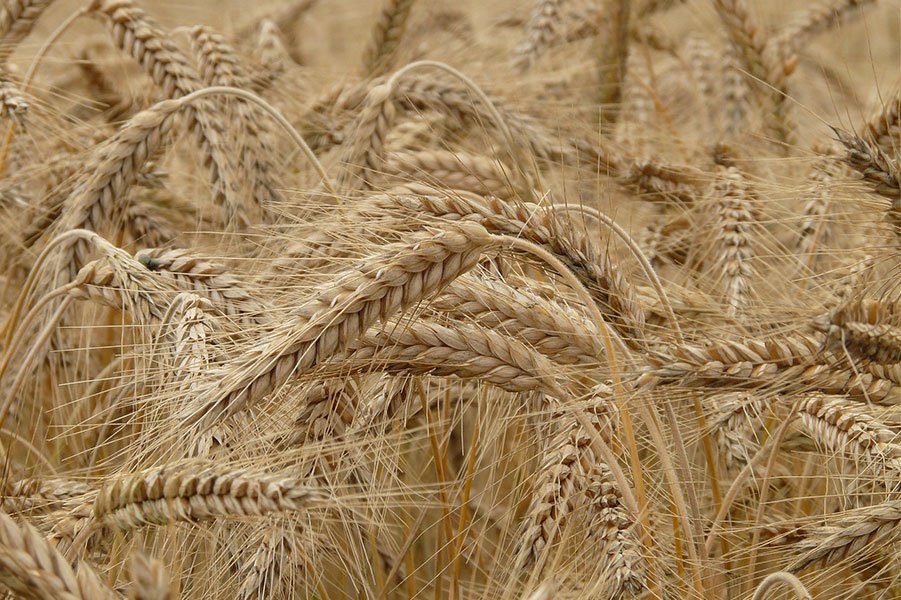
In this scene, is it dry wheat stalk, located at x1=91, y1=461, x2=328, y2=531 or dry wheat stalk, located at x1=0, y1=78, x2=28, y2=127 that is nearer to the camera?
dry wheat stalk, located at x1=91, y1=461, x2=328, y2=531

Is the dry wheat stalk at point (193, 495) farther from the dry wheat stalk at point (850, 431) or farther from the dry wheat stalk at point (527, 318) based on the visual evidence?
the dry wheat stalk at point (850, 431)

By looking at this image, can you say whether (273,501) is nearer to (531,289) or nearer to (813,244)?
(531,289)

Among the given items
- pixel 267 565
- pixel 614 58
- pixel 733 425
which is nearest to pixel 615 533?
pixel 733 425

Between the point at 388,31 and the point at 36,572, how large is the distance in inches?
112

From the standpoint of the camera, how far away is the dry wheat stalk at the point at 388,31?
3.66 meters

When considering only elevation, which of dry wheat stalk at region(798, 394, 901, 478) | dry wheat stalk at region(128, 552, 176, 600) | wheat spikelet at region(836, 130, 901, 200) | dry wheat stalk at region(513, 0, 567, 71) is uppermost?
dry wheat stalk at region(513, 0, 567, 71)

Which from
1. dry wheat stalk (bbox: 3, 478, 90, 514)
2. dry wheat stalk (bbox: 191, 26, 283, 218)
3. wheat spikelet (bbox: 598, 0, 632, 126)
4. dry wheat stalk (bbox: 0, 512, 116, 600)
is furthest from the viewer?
wheat spikelet (bbox: 598, 0, 632, 126)

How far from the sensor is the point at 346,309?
1414 millimetres

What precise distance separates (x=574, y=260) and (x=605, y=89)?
85.8 inches

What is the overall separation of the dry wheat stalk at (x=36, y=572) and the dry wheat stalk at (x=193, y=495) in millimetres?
137

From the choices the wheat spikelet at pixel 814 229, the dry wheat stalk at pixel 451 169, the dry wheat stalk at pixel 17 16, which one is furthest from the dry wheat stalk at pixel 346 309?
the dry wheat stalk at pixel 17 16

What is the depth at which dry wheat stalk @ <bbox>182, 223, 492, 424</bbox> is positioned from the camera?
4.60ft

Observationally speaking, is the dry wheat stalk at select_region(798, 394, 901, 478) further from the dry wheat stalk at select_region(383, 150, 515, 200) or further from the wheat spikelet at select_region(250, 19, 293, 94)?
the wheat spikelet at select_region(250, 19, 293, 94)

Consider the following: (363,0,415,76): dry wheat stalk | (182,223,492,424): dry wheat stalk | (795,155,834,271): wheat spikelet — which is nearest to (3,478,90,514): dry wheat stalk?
(182,223,492,424): dry wheat stalk
